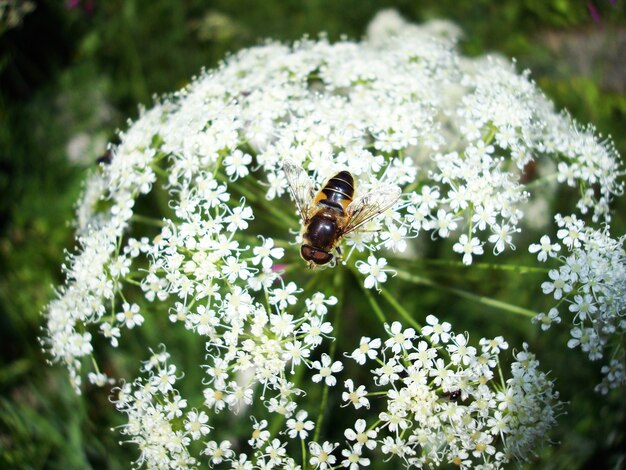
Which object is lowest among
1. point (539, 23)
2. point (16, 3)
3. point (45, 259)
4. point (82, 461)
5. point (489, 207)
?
point (489, 207)

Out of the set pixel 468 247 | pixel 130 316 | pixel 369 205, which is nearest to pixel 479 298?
pixel 468 247

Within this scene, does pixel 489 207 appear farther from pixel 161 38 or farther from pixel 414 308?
pixel 161 38

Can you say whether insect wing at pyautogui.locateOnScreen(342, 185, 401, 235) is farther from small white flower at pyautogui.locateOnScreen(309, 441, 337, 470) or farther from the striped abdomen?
small white flower at pyautogui.locateOnScreen(309, 441, 337, 470)

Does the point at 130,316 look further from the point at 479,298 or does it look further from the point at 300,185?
the point at 479,298

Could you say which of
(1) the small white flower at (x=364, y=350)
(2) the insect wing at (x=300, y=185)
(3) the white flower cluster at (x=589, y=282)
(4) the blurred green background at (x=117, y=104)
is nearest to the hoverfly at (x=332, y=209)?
(2) the insect wing at (x=300, y=185)

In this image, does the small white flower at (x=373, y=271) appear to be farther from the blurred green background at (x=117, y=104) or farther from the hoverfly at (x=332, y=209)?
the blurred green background at (x=117, y=104)

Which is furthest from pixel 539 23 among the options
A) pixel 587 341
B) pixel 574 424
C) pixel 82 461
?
pixel 82 461
